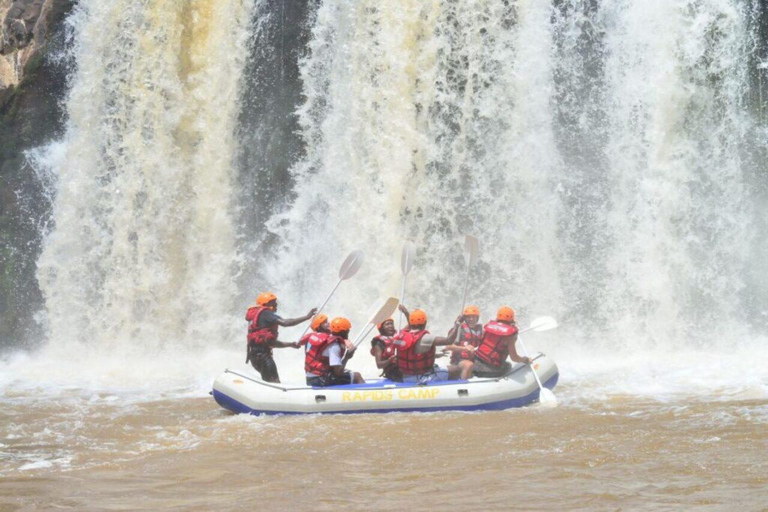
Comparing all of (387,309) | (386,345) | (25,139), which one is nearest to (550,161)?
(387,309)

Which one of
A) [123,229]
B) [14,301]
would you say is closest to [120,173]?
[123,229]

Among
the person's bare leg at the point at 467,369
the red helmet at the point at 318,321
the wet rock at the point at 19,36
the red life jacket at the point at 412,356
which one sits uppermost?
Answer: the wet rock at the point at 19,36

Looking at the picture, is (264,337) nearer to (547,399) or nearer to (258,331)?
(258,331)

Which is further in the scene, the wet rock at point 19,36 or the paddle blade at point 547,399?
the wet rock at point 19,36

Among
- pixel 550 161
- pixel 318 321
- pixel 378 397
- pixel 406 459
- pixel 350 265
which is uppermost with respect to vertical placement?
pixel 550 161

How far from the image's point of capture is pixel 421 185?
13.5 metres

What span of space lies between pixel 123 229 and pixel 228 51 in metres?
3.06

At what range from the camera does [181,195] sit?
14.5 metres

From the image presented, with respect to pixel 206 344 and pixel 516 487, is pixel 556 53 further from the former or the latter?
pixel 516 487

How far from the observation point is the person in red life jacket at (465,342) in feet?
29.5

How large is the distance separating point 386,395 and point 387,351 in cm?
52

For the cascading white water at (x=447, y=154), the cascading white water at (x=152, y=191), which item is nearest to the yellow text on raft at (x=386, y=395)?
the cascading white water at (x=447, y=154)

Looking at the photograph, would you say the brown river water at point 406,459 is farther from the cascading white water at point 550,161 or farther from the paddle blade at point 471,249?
the cascading white water at point 550,161

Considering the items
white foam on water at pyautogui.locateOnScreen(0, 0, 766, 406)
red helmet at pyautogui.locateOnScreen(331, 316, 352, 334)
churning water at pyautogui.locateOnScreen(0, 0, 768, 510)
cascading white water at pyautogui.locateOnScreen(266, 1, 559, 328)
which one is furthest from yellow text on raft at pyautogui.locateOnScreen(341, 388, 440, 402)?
cascading white water at pyautogui.locateOnScreen(266, 1, 559, 328)
